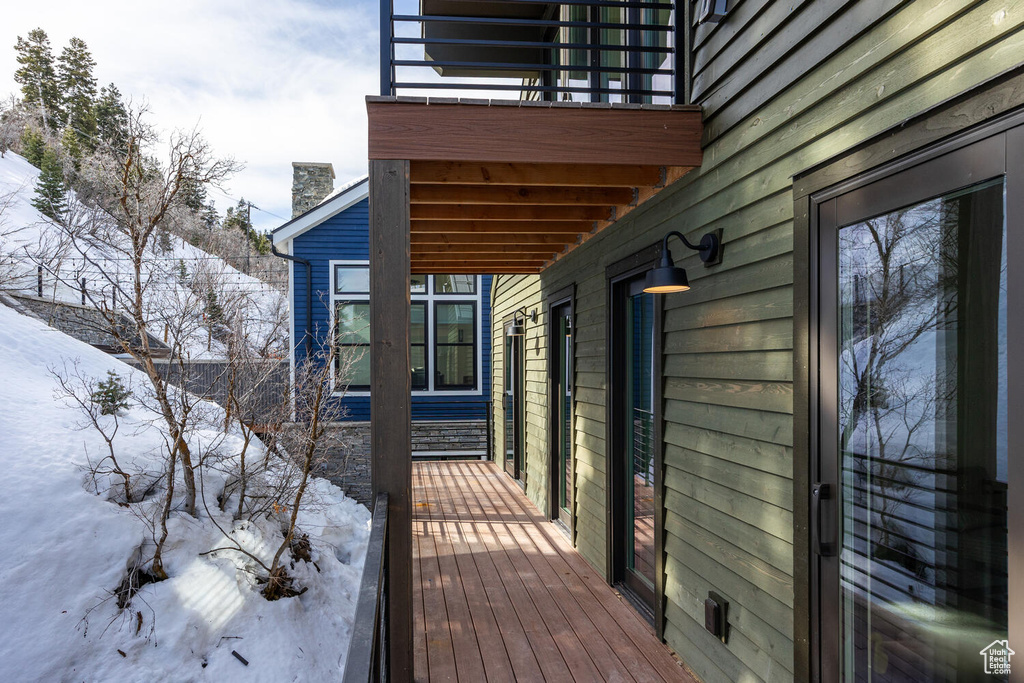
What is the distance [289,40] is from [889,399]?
91.1 feet

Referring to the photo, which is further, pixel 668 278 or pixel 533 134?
pixel 533 134

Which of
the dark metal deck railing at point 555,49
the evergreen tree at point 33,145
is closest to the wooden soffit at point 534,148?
the dark metal deck railing at point 555,49

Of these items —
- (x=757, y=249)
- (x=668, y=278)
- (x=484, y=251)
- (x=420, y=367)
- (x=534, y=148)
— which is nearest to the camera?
(x=757, y=249)

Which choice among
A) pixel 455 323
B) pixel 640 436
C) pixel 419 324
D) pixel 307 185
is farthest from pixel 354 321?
pixel 640 436

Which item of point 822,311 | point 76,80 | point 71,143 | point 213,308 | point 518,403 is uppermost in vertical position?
point 76,80

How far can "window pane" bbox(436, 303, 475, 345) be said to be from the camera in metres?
11.5

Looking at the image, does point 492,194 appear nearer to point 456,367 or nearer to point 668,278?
point 668,278

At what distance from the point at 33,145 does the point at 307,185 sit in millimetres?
20895

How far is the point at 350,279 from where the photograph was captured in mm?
11117

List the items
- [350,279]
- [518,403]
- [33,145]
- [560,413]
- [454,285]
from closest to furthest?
[560,413], [518,403], [350,279], [454,285], [33,145]

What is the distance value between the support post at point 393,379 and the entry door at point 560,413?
10.3 feet

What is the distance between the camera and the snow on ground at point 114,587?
187 inches

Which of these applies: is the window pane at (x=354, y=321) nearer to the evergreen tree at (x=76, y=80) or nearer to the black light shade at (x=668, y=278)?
the black light shade at (x=668, y=278)

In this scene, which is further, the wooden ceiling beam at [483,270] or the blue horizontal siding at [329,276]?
the blue horizontal siding at [329,276]
